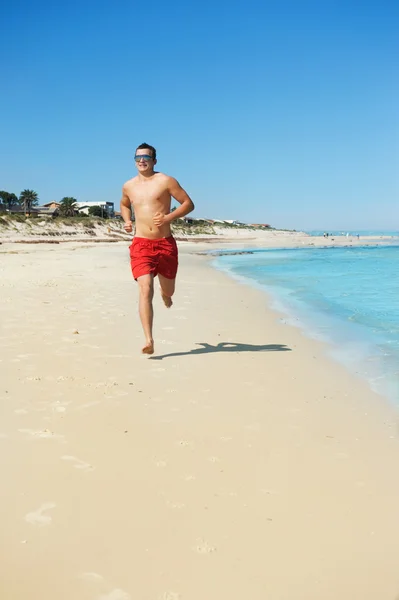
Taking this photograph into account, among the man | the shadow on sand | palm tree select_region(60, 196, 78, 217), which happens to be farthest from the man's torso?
palm tree select_region(60, 196, 78, 217)

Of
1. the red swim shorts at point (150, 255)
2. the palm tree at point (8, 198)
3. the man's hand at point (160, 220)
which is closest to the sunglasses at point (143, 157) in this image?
the man's hand at point (160, 220)

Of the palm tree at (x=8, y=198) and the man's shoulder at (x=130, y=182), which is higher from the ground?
the palm tree at (x=8, y=198)

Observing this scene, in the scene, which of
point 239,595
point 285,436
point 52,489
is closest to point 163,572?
point 239,595

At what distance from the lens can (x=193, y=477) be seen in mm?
2701

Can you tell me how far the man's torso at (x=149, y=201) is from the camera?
17.6ft

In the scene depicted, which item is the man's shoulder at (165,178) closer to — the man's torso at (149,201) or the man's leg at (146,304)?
the man's torso at (149,201)

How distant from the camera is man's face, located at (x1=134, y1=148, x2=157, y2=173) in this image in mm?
5293

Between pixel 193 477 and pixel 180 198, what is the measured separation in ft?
10.9

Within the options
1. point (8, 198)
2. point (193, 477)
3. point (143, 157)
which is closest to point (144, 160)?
point (143, 157)

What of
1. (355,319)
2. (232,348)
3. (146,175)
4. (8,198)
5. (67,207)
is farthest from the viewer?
(8,198)

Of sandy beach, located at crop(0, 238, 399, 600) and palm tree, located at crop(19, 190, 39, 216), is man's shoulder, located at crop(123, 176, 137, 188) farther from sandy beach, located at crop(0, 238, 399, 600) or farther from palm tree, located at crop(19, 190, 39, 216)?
palm tree, located at crop(19, 190, 39, 216)

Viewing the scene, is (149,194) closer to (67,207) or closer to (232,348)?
(232,348)

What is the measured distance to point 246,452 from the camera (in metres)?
3.04

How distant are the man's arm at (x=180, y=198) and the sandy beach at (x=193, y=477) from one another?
143 centimetres
